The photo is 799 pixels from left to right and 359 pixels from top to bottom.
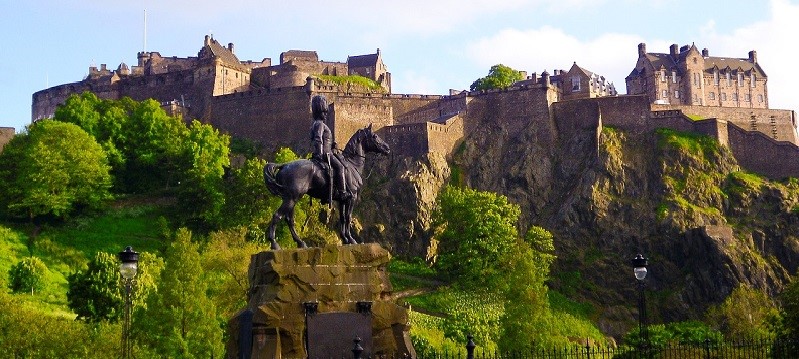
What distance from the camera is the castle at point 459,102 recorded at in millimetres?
95438

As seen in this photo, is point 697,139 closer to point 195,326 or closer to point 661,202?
point 661,202

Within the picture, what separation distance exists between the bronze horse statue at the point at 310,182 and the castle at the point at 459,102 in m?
65.7

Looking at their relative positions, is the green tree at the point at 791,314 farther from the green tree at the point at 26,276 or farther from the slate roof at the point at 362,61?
the slate roof at the point at 362,61

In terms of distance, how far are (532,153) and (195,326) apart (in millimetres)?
54940

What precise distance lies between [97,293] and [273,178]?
3630 cm

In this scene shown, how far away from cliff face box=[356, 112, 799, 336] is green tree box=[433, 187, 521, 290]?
4.43 metres

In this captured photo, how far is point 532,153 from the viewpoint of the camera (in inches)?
3787

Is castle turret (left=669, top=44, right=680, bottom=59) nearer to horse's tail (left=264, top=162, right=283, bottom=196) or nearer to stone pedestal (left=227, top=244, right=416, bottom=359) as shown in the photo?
horse's tail (left=264, top=162, right=283, bottom=196)

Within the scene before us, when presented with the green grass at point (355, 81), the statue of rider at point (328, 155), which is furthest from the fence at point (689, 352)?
the green grass at point (355, 81)

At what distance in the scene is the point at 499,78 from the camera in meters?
118

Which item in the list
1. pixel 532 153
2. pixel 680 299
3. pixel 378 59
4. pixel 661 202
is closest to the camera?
pixel 680 299

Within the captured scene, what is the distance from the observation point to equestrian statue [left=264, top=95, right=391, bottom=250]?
88.2 feet

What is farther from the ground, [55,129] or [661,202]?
[55,129]

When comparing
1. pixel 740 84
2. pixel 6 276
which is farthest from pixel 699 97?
pixel 6 276
